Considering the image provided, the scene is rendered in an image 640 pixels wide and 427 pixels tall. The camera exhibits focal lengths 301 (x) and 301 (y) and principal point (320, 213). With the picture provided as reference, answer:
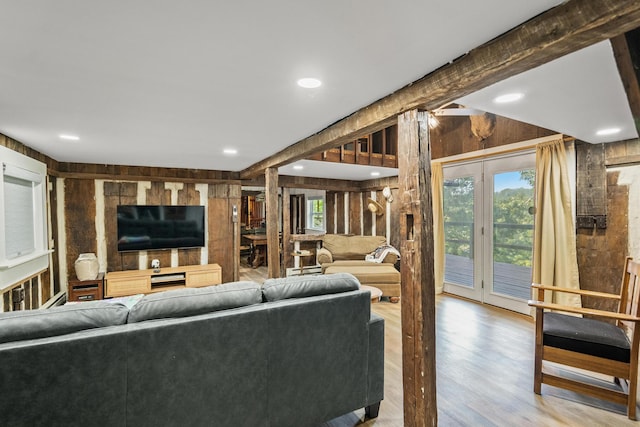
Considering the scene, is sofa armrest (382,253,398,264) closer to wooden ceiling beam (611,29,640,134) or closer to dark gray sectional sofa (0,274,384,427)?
dark gray sectional sofa (0,274,384,427)

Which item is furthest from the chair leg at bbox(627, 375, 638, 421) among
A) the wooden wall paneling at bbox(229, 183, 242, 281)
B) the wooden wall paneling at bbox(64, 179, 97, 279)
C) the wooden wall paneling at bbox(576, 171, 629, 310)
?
the wooden wall paneling at bbox(64, 179, 97, 279)

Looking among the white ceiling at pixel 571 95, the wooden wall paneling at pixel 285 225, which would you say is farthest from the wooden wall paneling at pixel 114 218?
the white ceiling at pixel 571 95

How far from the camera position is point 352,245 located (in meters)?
6.34

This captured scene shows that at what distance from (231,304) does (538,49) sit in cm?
184

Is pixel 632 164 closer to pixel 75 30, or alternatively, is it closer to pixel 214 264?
pixel 75 30

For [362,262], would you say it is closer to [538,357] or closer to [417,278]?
[538,357]

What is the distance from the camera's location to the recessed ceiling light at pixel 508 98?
1.92m

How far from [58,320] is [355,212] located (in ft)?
20.4

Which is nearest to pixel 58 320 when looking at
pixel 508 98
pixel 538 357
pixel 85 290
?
pixel 508 98

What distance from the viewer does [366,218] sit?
701cm

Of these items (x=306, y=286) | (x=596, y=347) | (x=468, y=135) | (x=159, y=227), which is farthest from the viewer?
(x=159, y=227)

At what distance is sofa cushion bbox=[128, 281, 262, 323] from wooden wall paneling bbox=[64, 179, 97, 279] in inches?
164

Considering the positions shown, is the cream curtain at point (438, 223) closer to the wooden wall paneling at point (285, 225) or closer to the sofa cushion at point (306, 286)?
the wooden wall paneling at point (285, 225)

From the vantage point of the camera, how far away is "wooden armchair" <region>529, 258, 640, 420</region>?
205 centimetres
